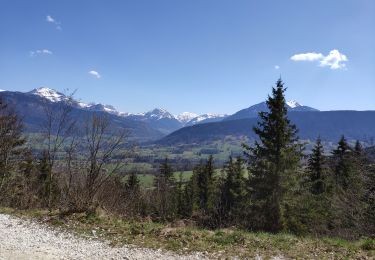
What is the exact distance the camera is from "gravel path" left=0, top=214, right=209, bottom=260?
9.51 meters

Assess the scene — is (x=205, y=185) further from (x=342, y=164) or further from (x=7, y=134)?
(x=7, y=134)

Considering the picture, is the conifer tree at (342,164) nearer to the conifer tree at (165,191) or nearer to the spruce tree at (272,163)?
the spruce tree at (272,163)

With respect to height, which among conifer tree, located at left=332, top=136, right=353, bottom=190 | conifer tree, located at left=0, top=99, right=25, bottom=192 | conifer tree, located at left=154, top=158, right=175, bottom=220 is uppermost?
conifer tree, located at left=0, top=99, right=25, bottom=192

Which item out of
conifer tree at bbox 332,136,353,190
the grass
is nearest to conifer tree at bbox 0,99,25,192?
the grass

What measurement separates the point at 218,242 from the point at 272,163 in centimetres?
1846

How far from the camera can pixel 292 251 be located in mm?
10469

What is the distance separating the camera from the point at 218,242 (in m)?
11.1

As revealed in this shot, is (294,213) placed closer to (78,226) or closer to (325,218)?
(325,218)

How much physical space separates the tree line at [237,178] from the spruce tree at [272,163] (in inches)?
2.8

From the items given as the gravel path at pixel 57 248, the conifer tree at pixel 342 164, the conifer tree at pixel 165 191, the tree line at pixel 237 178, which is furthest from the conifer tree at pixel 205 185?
the gravel path at pixel 57 248

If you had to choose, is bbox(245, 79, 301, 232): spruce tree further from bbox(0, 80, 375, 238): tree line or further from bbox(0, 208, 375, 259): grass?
bbox(0, 208, 375, 259): grass

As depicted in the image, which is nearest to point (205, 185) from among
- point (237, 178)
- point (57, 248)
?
point (237, 178)

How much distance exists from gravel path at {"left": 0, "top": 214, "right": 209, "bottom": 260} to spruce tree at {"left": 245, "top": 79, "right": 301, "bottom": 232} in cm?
1775

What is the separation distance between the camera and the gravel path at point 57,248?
31.2ft
